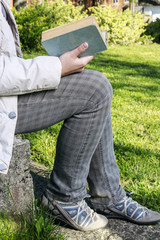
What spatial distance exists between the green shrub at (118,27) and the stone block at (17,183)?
11.9 metres

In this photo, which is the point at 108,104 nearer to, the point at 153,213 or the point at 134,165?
the point at 153,213

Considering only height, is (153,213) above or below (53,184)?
below

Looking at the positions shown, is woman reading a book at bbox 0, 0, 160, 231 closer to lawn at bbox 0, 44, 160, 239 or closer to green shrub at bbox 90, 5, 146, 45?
lawn at bbox 0, 44, 160, 239

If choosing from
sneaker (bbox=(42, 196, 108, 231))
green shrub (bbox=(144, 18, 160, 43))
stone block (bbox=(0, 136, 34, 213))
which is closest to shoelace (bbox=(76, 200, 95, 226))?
sneaker (bbox=(42, 196, 108, 231))

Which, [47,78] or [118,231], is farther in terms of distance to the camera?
[118,231]

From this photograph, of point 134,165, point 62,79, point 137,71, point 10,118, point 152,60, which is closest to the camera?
point 10,118

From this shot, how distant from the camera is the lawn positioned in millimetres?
2474

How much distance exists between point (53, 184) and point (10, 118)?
0.49m

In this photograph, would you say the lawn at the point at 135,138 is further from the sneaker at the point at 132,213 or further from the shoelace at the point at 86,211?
the shoelace at the point at 86,211

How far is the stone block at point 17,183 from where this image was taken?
5.51 ft

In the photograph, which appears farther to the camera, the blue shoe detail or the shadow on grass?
the shadow on grass

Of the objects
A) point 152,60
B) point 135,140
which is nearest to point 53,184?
point 135,140

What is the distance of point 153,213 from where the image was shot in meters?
1.96

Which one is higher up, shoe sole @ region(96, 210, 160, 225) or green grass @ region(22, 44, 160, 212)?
shoe sole @ region(96, 210, 160, 225)
